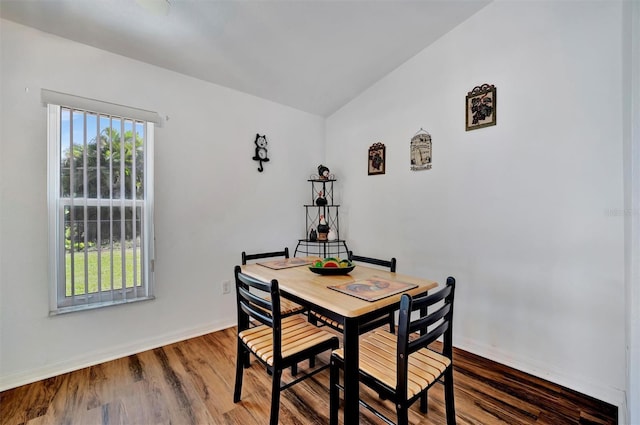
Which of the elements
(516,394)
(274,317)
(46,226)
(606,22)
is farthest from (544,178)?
(46,226)

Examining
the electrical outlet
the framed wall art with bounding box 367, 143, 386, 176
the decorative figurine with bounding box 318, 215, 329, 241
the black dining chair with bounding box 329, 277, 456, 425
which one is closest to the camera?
the black dining chair with bounding box 329, 277, 456, 425

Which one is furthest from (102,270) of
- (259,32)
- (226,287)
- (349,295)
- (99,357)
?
(259,32)

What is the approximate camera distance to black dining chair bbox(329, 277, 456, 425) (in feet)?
3.87

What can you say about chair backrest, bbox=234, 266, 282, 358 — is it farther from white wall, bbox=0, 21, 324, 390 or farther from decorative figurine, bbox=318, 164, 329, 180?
decorative figurine, bbox=318, 164, 329, 180

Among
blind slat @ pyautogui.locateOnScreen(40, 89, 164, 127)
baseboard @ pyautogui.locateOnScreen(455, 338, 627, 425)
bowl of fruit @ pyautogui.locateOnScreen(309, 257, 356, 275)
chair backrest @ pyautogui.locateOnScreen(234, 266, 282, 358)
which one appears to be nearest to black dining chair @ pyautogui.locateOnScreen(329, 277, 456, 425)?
chair backrest @ pyautogui.locateOnScreen(234, 266, 282, 358)

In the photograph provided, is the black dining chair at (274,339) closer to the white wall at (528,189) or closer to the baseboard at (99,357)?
the baseboard at (99,357)

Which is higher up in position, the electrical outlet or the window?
the window

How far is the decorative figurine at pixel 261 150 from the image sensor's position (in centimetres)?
305

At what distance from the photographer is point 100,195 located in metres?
2.15

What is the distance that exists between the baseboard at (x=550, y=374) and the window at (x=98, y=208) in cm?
274

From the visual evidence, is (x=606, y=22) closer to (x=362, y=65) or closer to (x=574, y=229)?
(x=574, y=229)

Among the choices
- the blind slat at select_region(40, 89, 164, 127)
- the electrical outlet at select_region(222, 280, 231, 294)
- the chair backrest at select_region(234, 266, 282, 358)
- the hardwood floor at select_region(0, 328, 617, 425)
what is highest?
the blind slat at select_region(40, 89, 164, 127)

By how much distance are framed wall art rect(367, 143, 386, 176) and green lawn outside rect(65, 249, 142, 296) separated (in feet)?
7.69

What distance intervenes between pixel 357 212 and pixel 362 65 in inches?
59.5
